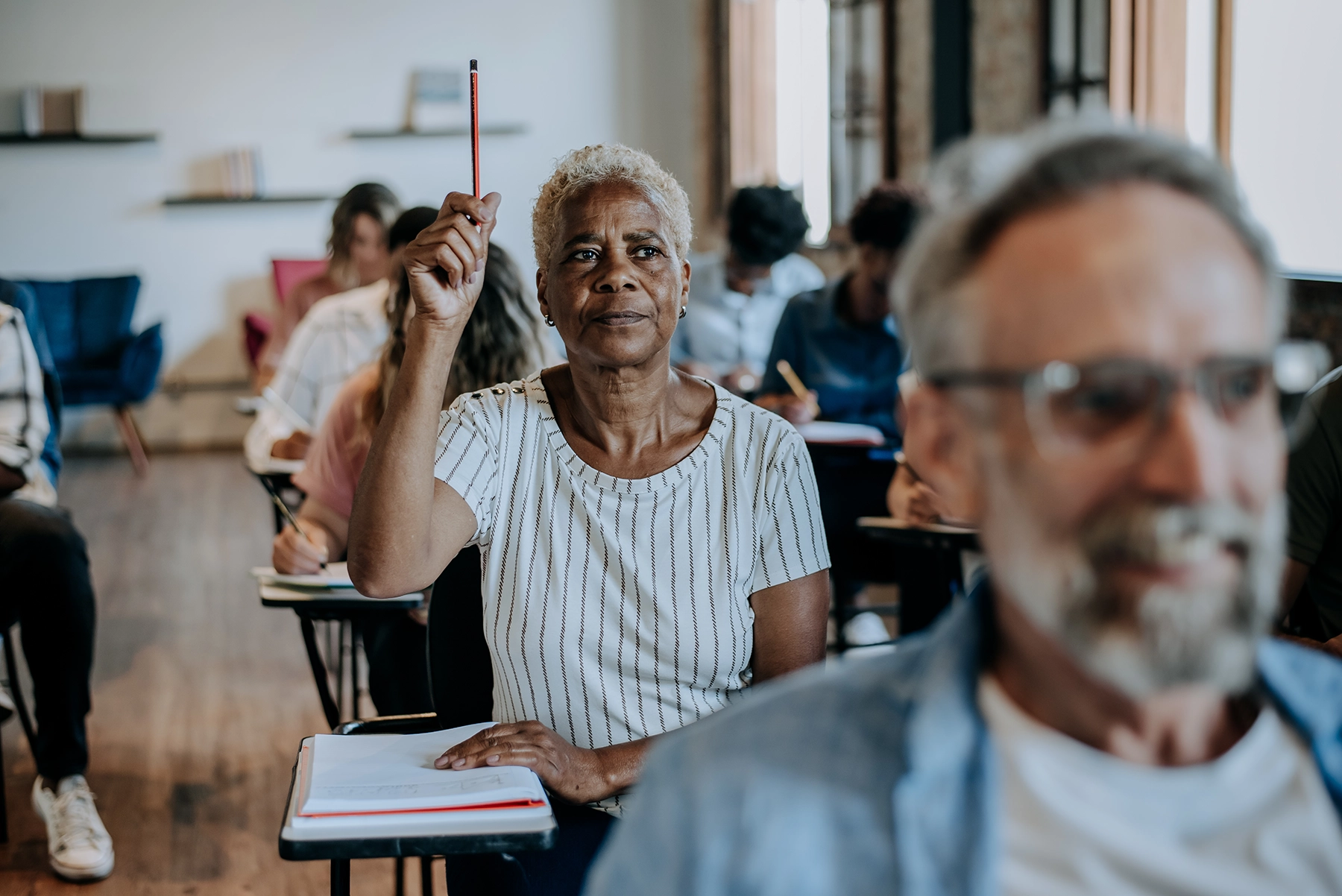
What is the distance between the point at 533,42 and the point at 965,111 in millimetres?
4345

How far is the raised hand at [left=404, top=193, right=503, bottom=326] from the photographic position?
1.57 meters

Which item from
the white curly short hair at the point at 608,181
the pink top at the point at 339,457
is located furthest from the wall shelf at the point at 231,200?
the white curly short hair at the point at 608,181

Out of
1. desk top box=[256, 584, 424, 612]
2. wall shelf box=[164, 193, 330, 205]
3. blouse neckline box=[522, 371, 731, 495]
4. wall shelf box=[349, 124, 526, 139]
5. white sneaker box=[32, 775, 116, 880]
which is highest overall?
wall shelf box=[349, 124, 526, 139]

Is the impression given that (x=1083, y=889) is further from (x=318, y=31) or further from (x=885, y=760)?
(x=318, y=31)

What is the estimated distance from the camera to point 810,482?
167 centimetres

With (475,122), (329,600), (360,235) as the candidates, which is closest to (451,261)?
(475,122)

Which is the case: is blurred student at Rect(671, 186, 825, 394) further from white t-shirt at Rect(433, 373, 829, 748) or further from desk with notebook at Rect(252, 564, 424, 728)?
white t-shirt at Rect(433, 373, 829, 748)

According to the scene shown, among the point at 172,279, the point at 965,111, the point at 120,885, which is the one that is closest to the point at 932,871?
the point at 120,885

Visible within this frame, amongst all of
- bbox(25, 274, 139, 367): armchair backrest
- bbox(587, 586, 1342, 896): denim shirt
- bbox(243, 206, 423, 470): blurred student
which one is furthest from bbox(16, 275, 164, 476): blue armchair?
bbox(587, 586, 1342, 896): denim shirt

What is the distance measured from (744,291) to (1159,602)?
13.4ft

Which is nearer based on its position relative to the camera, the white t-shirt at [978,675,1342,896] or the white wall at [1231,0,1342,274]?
Answer: the white t-shirt at [978,675,1342,896]

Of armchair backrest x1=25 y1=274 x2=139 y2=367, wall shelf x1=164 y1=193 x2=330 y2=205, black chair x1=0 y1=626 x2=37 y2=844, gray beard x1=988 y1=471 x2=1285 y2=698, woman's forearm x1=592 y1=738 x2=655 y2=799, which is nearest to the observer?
gray beard x1=988 y1=471 x2=1285 y2=698

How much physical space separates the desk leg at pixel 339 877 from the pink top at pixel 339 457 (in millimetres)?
1284

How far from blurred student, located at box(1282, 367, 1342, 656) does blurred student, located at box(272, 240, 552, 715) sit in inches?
53.2
